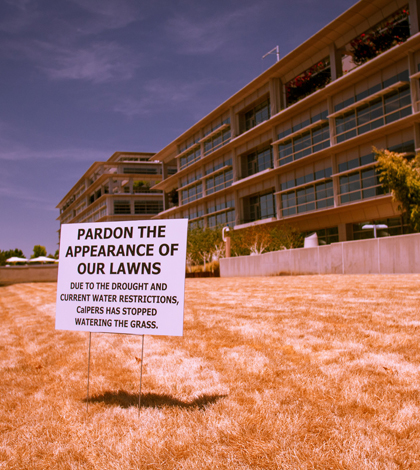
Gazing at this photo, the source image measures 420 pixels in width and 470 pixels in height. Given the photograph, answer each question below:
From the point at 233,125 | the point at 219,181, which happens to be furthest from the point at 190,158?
the point at 233,125

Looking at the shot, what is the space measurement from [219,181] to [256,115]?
9214 millimetres

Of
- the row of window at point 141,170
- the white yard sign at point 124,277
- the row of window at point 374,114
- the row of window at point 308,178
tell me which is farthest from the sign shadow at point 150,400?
the row of window at point 141,170

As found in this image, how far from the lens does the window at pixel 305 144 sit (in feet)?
115

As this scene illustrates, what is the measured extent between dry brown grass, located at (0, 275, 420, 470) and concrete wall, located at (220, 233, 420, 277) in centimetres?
1012

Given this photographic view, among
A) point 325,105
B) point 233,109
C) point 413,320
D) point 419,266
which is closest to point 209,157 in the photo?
point 233,109

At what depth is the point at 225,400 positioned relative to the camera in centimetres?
293

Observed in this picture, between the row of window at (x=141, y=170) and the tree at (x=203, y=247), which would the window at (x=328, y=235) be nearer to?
the tree at (x=203, y=247)

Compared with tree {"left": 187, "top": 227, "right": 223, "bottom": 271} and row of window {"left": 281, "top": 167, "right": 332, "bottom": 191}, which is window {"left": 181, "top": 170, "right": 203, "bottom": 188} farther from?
tree {"left": 187, "top": 227, "right": 223, "bottom": 271}

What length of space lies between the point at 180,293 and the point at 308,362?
1.49m

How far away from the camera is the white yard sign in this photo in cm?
315

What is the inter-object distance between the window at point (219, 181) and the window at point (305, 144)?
9.44 m

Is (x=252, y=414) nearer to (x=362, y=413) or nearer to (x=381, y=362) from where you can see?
(x=362, y=413)

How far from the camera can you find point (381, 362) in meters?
3.62

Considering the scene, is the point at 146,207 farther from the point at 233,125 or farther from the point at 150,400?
the point at 150,400
